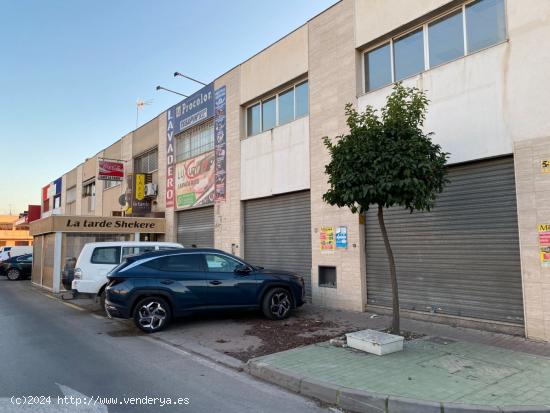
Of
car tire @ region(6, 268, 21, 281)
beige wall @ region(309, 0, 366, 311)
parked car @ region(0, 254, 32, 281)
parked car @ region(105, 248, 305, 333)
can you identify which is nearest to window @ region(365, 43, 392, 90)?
beige wall @ region(309, 0, 366, 311)

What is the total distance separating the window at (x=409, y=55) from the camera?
1032cm

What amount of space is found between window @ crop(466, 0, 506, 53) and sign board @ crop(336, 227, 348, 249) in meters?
4.97

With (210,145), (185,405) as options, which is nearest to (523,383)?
(185,405)

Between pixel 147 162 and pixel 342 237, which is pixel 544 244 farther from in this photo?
pixel 147 162

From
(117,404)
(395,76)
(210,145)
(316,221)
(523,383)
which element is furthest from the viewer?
(210,145)

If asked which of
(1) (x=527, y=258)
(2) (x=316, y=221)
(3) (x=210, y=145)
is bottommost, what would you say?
(1) (x=527, y=258)

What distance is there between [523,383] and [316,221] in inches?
291

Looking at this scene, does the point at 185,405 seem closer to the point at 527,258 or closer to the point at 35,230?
the point at 527,258

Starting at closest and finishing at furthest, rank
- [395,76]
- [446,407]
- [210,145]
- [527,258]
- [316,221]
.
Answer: [446,407] → [527,258] → [395,76] → [316,221] → [210,145]

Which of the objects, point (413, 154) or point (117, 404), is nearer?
point (117, 404)

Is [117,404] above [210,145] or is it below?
below

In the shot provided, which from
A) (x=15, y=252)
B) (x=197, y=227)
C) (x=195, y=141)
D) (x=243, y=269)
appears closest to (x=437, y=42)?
(x=243, y=269)

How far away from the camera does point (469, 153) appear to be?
893cm

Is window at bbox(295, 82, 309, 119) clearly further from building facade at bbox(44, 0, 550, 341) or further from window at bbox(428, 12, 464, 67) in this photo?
window at bbox(428, 12, 464, 67)
